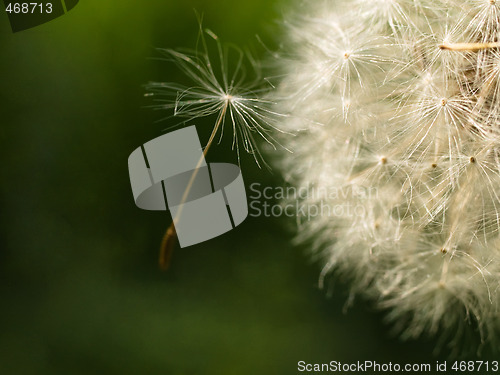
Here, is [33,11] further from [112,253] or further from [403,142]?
[403,142]

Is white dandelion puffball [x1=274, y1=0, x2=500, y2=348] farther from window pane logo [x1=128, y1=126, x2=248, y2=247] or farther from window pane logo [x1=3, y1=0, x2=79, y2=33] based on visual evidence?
window pane logo [x1=3, y1=0, x2=79, y2=33]

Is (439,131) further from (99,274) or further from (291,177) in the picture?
(99,274)

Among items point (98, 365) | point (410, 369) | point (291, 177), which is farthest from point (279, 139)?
point (98, 365)

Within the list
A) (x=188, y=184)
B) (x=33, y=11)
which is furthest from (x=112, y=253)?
(x=33, y=11)

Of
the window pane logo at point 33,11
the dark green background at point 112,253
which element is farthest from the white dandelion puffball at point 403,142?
the window pane logo at point 33,11

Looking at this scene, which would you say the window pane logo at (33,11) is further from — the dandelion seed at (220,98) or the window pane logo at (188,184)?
the window pane logo at (188,184)

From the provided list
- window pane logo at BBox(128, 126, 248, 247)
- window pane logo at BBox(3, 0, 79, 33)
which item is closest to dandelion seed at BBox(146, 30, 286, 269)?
window pane logo at BBox(128, 126, 248, 247)
